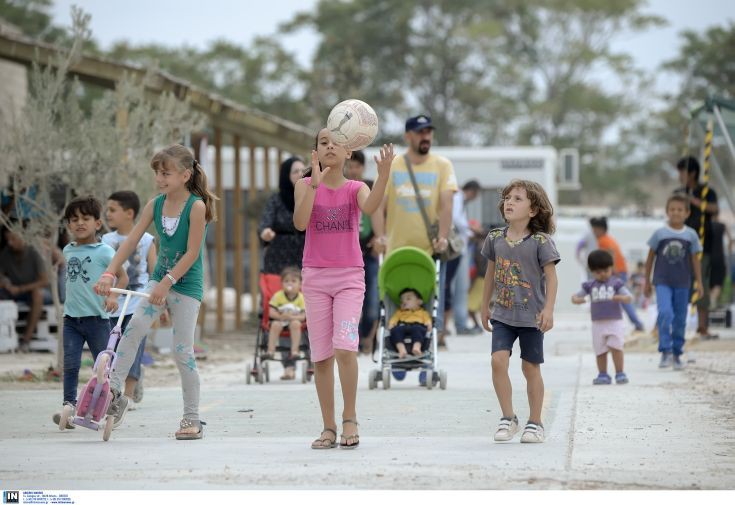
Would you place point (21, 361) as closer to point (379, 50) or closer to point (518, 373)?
point (518, 373)

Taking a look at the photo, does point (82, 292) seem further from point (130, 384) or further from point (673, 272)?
point (673, 272)

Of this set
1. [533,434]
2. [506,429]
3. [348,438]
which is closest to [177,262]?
[348,438]

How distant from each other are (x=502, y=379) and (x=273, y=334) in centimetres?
430

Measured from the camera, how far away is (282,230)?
12828 millimetres

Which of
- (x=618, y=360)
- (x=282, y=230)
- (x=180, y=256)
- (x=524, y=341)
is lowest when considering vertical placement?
(x=618, y=360)

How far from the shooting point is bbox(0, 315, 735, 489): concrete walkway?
6.78 metres

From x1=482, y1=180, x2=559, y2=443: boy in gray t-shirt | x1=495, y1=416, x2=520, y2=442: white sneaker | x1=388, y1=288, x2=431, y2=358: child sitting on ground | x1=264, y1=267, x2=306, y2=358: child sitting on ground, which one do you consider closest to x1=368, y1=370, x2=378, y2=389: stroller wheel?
x1=388, y1=288, x2=431, y2=358: child sitting on ground

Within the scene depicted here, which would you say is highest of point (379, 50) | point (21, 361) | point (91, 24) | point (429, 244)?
point (379, 50)

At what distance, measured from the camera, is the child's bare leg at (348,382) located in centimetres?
798

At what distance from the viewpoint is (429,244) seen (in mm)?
12508

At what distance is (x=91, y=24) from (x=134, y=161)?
1.40 m

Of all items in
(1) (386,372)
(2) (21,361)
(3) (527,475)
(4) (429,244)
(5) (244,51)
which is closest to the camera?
(3) (527,475)

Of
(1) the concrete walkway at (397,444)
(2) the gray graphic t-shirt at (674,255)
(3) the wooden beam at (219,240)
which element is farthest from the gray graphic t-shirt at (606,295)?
(3) the wooden beam at (219,240)

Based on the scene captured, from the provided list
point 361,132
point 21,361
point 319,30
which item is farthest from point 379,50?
point 361,132
